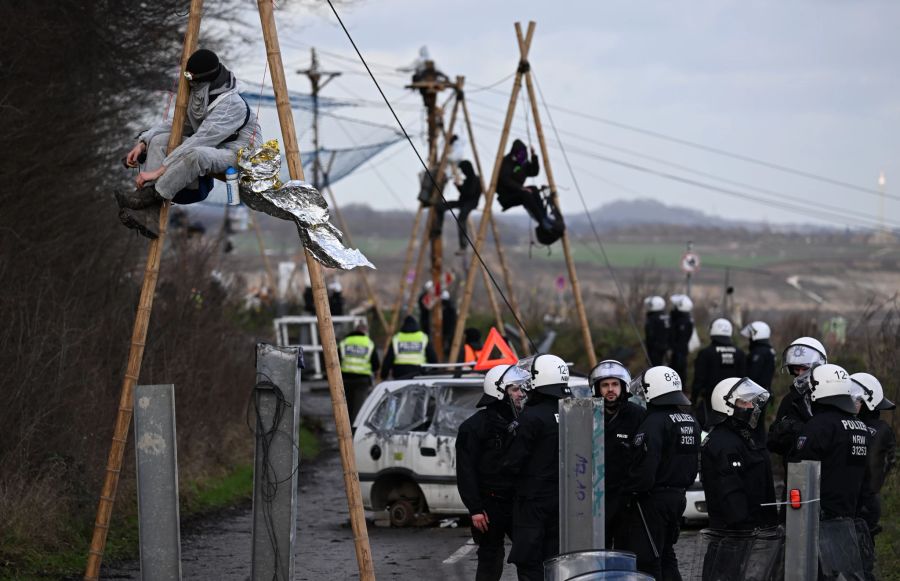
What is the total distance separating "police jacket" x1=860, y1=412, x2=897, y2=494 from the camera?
10.8 metres

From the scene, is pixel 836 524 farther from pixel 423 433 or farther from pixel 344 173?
pixel 344 173

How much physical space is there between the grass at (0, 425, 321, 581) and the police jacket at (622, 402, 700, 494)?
5.05 metres

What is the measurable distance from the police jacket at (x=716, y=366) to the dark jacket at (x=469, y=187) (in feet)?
17.3

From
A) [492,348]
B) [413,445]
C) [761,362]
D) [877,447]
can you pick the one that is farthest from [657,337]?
[877,447]

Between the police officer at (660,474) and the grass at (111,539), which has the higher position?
the police officer at (660,474)

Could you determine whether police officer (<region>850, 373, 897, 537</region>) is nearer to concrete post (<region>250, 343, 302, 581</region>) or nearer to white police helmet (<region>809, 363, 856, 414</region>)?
white police helmet (<region>809, 363, 856, 414</region>)

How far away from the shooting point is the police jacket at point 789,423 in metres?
10.4

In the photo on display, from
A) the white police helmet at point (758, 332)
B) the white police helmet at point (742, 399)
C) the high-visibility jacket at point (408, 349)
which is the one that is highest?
the white police helmet at point (758, 332)

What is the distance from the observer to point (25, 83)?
15.5 meters

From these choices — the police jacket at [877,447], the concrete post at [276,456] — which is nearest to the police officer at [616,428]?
the police jacket at [877,447]

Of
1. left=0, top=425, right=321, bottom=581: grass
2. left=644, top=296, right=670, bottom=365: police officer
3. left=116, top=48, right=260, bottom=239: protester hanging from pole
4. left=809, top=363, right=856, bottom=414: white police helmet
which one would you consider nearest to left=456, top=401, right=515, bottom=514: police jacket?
left=809, top=363, right=856, bottom=414: white police helmet

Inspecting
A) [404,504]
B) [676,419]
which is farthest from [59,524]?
[676,419]

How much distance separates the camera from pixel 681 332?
25.8 m

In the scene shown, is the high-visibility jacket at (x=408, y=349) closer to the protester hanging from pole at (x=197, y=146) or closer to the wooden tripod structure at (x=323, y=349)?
the protester hanging from pole at (x=197, y=146)
